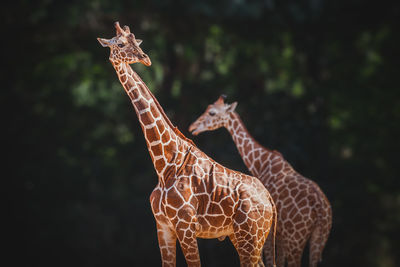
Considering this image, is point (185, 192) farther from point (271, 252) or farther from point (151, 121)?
point (271, 252)

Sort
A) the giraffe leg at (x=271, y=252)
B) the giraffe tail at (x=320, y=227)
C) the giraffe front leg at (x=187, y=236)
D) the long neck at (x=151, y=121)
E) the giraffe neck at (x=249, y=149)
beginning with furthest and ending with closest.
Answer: the giraffe neck at (x=249, y=149), the giraffe tail at (x=320, y=227), the giraffe leg at (x=271, y=252), the long neck at (x=151, y=121), the giraffe front leg at (x=187, y=236)

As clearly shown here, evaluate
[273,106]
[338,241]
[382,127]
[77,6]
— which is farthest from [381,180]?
[77,6]

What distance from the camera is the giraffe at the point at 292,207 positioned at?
4609 millimetres

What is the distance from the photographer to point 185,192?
11.9 ft

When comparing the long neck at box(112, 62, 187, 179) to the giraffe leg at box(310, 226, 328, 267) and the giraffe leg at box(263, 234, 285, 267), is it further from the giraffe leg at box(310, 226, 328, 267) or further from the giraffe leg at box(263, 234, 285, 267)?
the giraffe leg at box(310, 226, 328, 267)

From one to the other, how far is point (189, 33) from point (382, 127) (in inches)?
229

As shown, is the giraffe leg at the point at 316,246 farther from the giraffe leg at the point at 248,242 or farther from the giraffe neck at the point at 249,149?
the giraffe leg at the point at 248,242

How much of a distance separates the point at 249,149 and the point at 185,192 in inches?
65.8

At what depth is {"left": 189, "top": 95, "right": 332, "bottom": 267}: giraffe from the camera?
461 centimetres

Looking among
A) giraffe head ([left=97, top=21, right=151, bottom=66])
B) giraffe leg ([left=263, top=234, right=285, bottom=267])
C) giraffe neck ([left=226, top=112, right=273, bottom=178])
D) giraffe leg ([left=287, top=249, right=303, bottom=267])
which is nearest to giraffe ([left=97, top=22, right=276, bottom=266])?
giraffe head ([left=97, top=21, right=151, bottom=66])

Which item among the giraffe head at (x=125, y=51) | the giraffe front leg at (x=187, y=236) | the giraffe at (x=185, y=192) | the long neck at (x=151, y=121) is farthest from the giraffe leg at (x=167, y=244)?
the giraffe head at (x=125, y=51)

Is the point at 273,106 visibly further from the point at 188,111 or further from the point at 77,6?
the point at 77,6

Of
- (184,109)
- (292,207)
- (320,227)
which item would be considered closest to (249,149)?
(292,207)

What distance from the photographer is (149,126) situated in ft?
12.2
